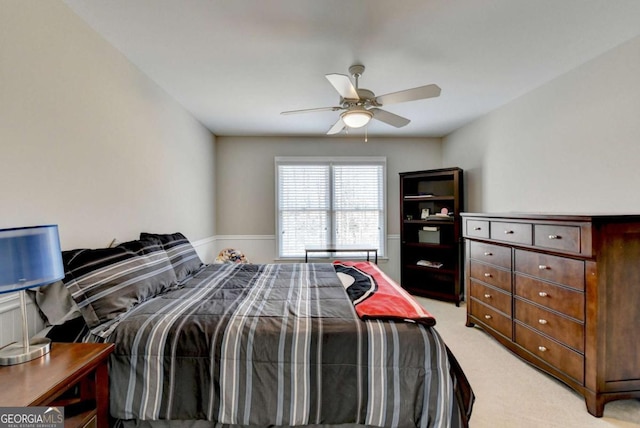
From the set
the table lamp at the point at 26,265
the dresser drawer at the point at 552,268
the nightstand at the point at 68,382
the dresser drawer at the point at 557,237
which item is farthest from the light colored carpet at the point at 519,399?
the table lamp at the point at 26,265

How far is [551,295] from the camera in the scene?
202cm

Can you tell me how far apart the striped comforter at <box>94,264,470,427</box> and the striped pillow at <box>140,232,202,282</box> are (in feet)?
3.03

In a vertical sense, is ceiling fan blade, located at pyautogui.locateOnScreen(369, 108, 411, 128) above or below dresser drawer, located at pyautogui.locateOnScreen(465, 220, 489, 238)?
above

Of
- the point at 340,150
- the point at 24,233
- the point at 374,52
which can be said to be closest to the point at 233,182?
the point at 340,150

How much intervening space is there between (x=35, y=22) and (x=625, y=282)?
12.5ft

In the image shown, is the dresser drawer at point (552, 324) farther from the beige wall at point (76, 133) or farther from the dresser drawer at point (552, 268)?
the beige wall at point (76, 133)

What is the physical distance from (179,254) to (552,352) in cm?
302

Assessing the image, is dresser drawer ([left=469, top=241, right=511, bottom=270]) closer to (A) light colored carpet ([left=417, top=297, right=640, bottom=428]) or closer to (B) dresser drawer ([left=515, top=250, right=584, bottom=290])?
(B) dresser drawer ([left=515, top=250, right=584, bottom=290])

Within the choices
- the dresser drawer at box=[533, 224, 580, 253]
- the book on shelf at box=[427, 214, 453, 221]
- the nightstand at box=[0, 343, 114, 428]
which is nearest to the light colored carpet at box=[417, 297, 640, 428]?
the dresser drawer at box=[533, 224, 580, 253]

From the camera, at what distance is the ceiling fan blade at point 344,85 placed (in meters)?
1.80

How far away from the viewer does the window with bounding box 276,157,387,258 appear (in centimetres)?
447

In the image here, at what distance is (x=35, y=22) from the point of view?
4.89 feet

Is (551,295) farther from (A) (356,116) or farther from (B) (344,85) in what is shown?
(B) (344,85)

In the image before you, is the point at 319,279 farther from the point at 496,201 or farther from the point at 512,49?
the point at 496,201
